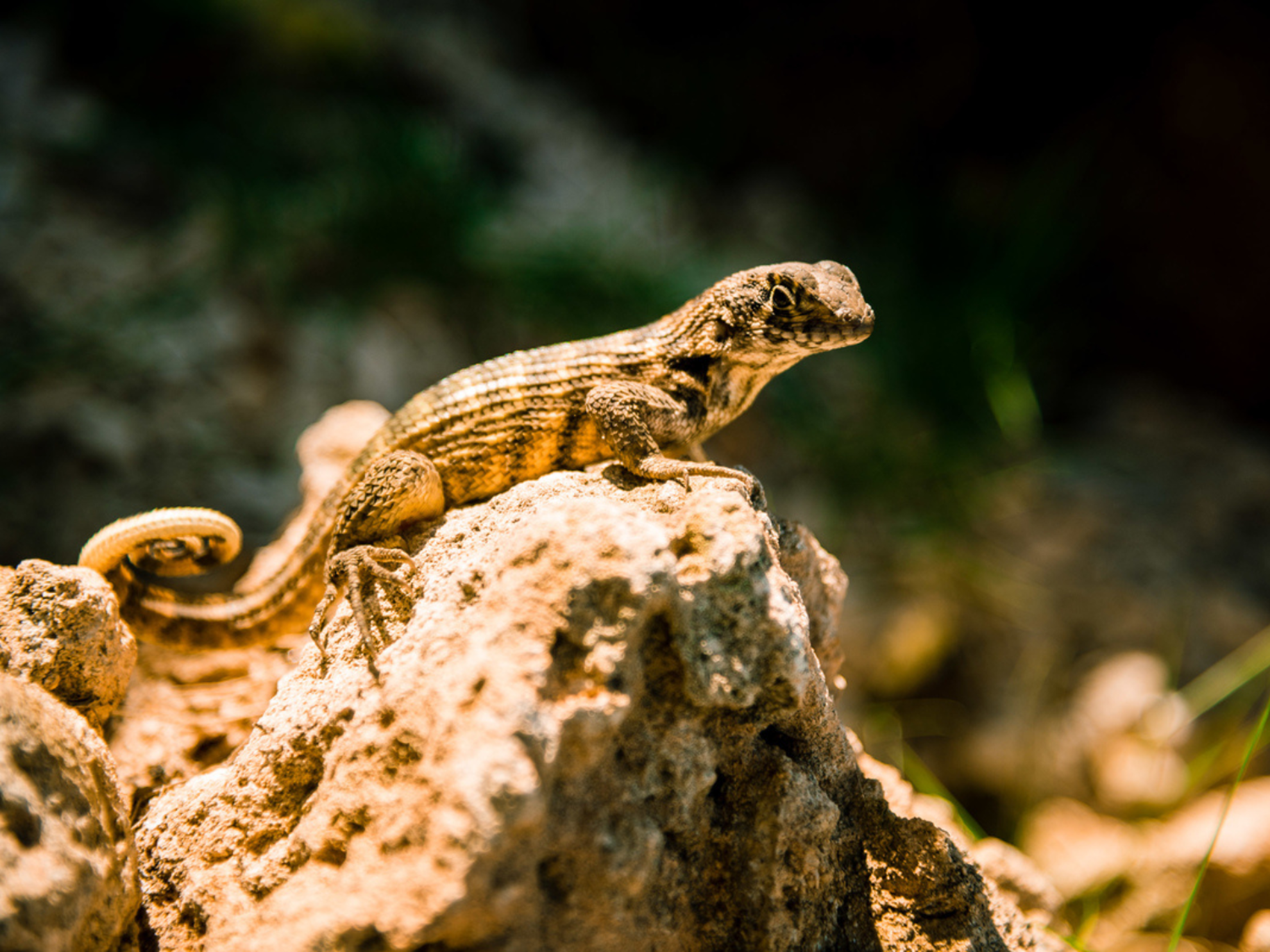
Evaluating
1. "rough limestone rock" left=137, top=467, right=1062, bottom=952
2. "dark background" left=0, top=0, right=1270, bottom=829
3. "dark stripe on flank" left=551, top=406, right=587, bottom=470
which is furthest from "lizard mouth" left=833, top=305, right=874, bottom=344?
"dark background" left=0, top=0, right=1270, bottom=829

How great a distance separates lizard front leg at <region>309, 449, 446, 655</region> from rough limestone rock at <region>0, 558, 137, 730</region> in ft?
2.28

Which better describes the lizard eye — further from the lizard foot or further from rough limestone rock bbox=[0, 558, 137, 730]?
rough limestone rock bbox=[0, 558, 137, 730]

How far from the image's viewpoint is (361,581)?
2480mm

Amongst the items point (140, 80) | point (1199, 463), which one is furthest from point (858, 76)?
point (140, 80)

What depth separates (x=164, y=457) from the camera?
5660 mm

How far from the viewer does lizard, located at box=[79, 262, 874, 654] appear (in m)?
2.69

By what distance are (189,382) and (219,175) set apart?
2.29m

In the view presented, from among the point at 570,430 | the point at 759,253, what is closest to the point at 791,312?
the point at 570,430

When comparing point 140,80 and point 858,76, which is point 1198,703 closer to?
point 858,76

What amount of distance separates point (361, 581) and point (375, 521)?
27 cm

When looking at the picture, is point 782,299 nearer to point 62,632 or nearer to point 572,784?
point 572,784

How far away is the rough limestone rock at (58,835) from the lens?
162cm

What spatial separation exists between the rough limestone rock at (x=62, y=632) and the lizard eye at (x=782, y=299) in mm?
2594

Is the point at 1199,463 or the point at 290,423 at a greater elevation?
the point at 1199,463
